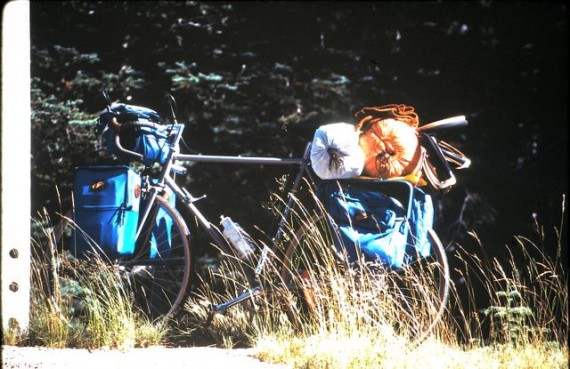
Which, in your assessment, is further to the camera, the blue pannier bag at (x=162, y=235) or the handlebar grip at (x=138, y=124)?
the blue pannier bag at (x=162, y=235)

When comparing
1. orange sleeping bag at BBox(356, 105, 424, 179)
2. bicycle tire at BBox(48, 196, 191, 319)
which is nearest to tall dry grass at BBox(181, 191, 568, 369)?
bicycle tire at BBox(48, 196, 191, 319)

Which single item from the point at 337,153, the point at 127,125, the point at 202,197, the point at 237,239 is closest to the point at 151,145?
the point at 127,125

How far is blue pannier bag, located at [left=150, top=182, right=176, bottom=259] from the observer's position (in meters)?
4.84

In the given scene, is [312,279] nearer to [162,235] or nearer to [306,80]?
[162,235]

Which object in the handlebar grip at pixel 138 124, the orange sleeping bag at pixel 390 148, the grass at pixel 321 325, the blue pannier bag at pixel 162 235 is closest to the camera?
the grass at pixel 321 325

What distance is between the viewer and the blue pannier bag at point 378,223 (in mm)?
4270

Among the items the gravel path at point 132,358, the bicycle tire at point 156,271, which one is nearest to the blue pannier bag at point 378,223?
→ the gravel path at point 132,358

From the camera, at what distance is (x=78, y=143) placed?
5883 mm

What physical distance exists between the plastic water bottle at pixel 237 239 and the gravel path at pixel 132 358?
647mm

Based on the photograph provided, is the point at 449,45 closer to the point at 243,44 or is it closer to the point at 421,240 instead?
the point at 243,44

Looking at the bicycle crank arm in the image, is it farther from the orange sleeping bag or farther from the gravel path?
the orange sleeping bag

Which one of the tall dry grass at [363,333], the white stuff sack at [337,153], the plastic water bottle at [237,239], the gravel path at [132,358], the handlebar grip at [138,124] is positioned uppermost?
the handlebar grip at [138,124]

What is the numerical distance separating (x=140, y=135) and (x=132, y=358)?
1532mm

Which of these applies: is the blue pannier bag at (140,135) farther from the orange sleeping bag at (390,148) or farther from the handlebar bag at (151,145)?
the orange sleeping bag at (390,148)
